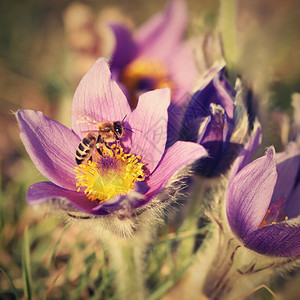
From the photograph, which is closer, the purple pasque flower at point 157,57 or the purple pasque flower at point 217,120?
the purple pasque flower at point 217,120

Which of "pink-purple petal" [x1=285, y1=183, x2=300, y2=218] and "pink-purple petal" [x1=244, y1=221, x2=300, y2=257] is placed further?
"pink-purple petal" [x1=285, y1=183, x2=300, y2=218]

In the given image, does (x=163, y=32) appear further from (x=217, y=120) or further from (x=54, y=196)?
(x=54, y=196)

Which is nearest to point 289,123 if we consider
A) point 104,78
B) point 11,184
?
point 104,78

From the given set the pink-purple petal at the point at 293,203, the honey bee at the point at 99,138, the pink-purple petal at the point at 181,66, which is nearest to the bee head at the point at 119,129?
the honey bee at the point at 99,138

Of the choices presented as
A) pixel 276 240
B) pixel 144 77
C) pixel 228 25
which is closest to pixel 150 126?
pixel 276 240

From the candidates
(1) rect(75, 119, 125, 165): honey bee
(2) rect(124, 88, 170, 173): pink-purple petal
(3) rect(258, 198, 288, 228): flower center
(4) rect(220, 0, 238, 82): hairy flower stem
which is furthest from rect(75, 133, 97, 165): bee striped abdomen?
(4) rect(220, 0, 238, 82): hairy flower stem

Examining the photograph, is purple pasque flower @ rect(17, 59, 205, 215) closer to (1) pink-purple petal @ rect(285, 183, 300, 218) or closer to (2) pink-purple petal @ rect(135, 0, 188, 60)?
(1) pink-purple petal @ rect(285, 183, 300, 218)

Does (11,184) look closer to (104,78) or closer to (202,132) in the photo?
(104,78)

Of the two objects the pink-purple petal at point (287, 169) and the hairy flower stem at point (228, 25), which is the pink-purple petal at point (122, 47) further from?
the pink-purple petal at point (287, 169)
